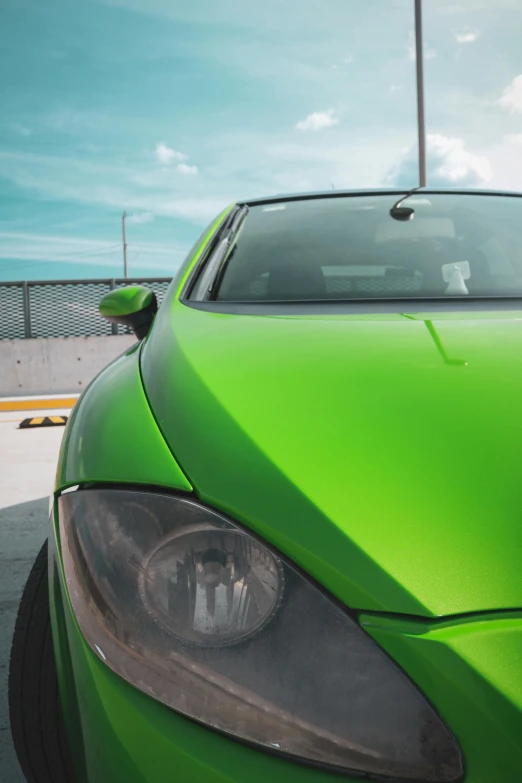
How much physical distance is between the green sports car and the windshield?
2.01ft

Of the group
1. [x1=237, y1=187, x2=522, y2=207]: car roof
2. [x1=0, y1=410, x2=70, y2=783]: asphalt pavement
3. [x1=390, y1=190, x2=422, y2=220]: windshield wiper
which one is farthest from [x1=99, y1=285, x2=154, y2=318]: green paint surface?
[x1=0, y1=410, x2=70, y2=783]: asphalt pavement

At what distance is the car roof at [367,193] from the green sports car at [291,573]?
4.23 feet

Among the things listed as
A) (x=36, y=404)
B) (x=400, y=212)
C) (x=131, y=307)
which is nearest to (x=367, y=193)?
(x=400, y=212)

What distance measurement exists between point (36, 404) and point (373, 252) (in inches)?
324

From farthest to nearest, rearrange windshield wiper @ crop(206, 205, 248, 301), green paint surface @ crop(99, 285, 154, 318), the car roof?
1. the car roof
2. green paint surface @ crop(99, 285, 154, 318)
3. windshield wiper @ crop(206, 205, 248, 301)

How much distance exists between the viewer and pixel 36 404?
30.8 ft

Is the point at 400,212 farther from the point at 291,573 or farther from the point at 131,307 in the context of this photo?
the point at 291,573

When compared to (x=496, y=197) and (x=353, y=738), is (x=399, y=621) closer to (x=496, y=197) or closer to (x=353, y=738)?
(x=353, y=738)

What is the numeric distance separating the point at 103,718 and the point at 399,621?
36cm

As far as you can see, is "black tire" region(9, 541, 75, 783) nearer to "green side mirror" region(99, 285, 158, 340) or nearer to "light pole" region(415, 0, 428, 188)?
"green side mirror" region(99, 285, 158, 340)

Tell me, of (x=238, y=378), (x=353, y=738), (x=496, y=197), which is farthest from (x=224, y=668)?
(x=496, y=197)

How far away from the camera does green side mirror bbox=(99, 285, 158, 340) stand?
2.10m

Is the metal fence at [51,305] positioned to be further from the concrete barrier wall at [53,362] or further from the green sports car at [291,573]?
the green sports car at [291,573]

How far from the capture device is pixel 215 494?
849 millimetres
